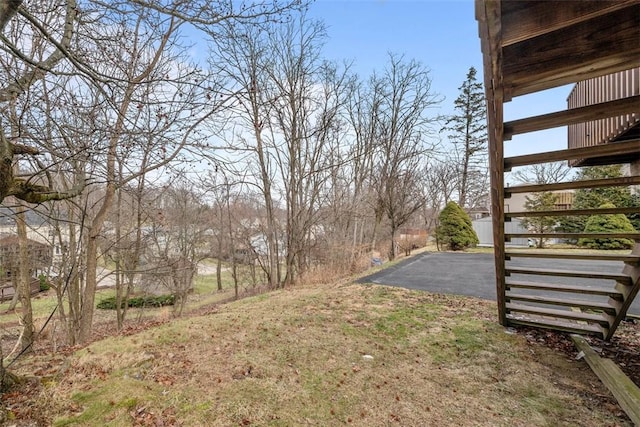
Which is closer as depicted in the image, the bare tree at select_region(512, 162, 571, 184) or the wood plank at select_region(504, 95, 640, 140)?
the wood plank at select_region(504, 95, 640, 140)

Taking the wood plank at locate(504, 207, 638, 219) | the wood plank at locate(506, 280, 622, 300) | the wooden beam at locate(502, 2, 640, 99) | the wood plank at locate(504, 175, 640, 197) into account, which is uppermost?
the wooden beam at locate(502, 2, 640, 99)

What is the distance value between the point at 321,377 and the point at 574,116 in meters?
2.54

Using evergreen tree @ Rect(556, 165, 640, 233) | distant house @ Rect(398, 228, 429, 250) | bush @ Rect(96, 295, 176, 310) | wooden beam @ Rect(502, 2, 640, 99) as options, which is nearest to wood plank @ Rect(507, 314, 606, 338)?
wooden beam @ Rect(502, 2, 640, 99)

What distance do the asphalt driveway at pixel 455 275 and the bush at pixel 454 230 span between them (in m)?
2.63

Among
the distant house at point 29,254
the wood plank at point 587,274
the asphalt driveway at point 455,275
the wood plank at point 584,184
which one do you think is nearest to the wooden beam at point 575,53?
the wood plank at point 584,184

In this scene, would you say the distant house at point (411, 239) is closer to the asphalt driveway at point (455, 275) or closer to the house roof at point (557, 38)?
the asphalt driveway at point (455, 275)

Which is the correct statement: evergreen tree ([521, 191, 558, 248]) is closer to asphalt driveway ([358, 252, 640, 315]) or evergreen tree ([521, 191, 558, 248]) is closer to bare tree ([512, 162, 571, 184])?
asphalt driveway ([358, 252, 640, 315])

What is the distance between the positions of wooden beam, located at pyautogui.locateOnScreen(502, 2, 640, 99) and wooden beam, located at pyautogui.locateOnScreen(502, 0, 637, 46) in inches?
4.1

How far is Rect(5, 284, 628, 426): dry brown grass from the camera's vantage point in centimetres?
204

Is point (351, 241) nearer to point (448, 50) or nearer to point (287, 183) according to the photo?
point (287, 183)

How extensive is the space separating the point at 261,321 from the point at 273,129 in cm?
649

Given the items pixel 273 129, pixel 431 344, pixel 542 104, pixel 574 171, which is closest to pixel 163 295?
pixel 273 129

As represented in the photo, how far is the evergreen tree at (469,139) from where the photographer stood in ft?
61.8

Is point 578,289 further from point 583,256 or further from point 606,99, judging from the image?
point 606,99
